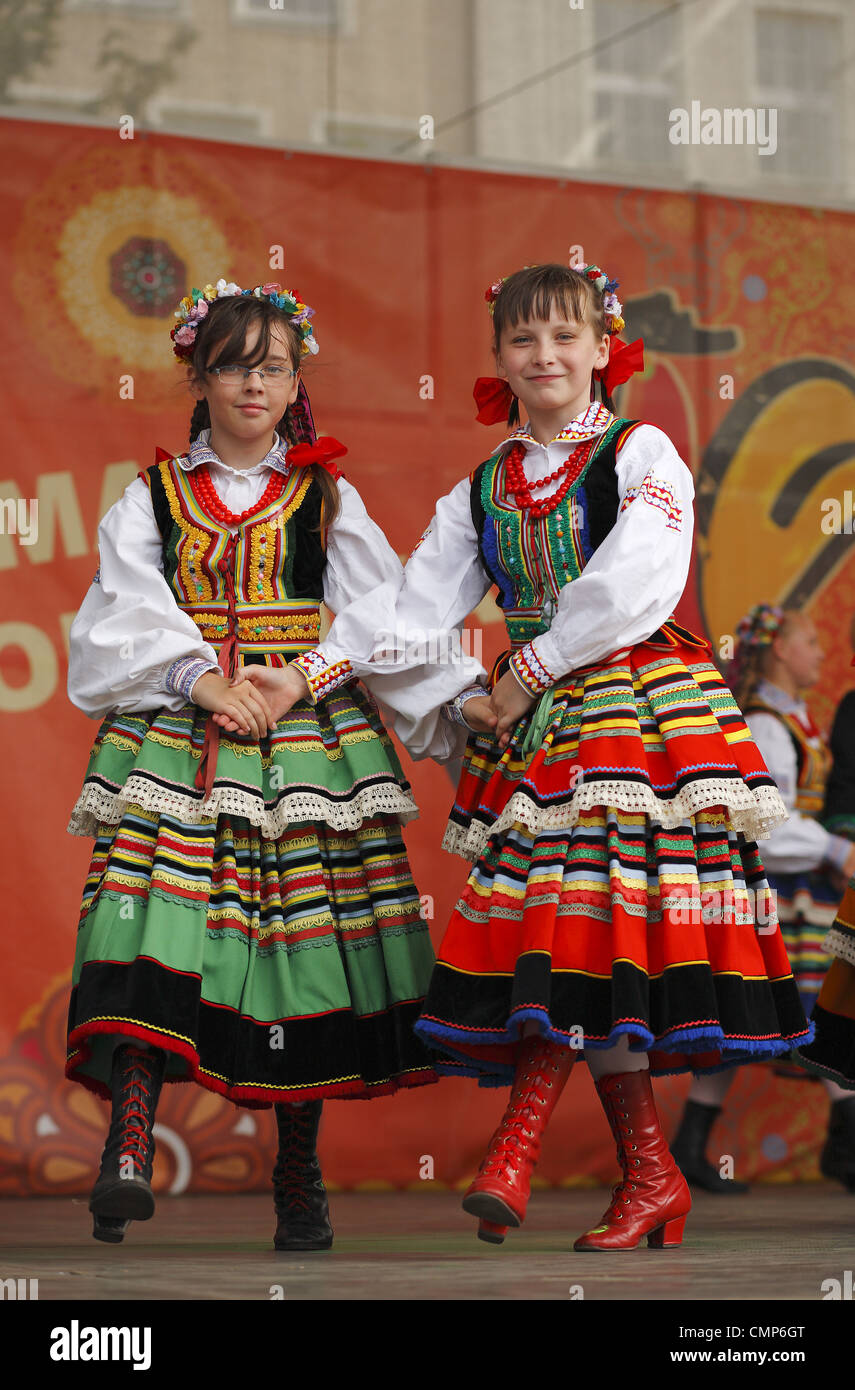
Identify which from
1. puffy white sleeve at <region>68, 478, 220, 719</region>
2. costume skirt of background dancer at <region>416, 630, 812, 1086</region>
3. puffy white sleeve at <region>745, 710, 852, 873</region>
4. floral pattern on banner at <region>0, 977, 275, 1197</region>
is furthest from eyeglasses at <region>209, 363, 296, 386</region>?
puffy white sleeve at <region>745, 710, 852, 873</region>

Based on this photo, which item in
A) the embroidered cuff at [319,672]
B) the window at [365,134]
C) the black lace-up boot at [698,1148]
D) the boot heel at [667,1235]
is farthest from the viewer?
the window at [365,134]

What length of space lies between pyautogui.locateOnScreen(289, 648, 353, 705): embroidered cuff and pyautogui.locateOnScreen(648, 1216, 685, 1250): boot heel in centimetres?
105

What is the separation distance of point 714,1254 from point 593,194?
2986 mm

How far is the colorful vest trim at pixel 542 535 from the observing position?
2.88 meters

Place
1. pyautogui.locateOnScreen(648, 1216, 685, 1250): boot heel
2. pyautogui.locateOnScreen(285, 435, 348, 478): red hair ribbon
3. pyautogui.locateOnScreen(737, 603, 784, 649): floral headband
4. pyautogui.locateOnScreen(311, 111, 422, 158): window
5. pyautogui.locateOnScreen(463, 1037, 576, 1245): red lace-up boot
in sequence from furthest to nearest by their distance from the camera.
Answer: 1. pyautogui.locateOnScreen(737, 603, 784, 649): floral headband
2. pyautogui.locateOnScreen(311, 111, 422, 158): window
3. pyautogui.locateOnScreen(285, 435, 348, 478): red hair ribbon
4. pyautogui.locateOnScreen(648, 1216, 685, 1250): boot heel
5. pyautogui.locateOnScreen(463, 1037, 576, 1245): red lace-up boot

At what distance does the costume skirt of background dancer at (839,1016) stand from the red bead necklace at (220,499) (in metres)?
1.24

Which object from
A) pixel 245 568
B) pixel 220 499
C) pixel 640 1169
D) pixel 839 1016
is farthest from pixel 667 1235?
pixel 220 499

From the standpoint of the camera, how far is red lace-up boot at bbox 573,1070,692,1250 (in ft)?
8.68

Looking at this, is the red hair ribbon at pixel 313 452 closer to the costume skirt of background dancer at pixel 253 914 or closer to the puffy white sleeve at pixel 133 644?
Result: the puffy white sleeve at pixel 133 644

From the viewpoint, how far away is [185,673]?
290cm

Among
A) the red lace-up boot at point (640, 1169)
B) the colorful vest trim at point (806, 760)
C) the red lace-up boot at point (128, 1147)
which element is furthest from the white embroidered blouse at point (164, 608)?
the colorful vest trim at point (806, 760)

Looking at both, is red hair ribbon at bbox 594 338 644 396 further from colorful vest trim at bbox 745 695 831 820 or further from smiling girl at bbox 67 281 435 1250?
colorful vest trim at bbox 745 695 831 820

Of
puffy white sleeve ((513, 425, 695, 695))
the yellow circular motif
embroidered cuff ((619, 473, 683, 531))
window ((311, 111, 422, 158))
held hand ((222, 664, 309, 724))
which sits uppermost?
window ((311, 111, 422, 158))

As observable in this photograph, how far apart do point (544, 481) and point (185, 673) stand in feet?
2.29
